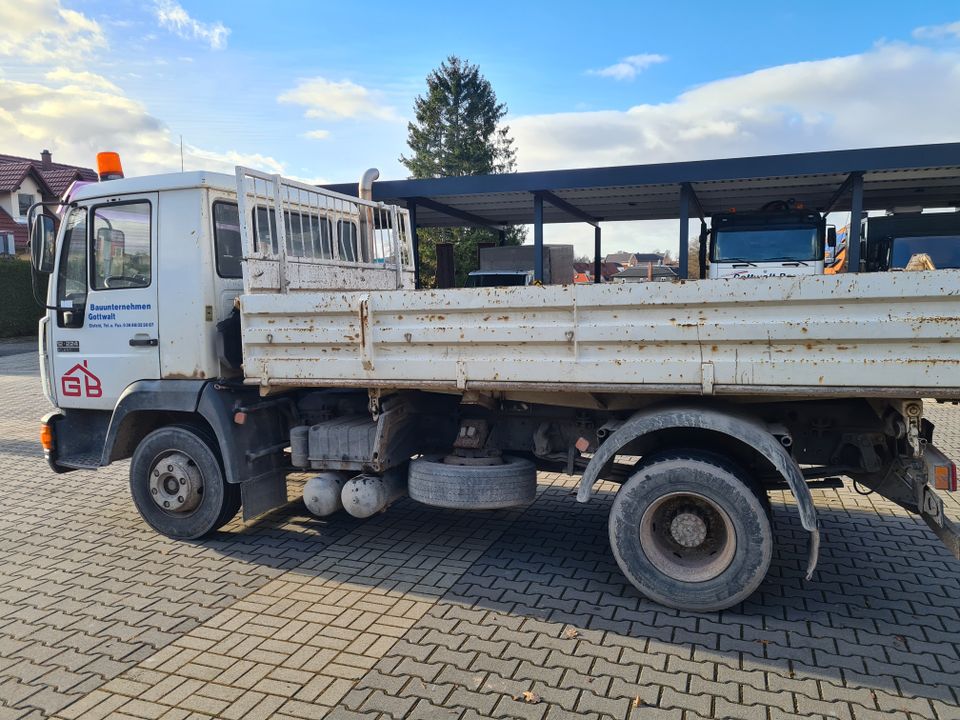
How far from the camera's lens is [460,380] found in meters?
4.30

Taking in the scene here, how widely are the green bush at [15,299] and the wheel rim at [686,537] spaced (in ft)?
84.4

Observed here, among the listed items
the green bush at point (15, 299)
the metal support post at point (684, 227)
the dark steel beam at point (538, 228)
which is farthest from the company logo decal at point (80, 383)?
the green bush at point (15, 299)

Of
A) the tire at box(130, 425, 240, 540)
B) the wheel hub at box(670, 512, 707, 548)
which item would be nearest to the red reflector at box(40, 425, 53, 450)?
the tire at box(130, 425, 240, 540)

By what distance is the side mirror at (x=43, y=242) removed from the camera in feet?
17.0

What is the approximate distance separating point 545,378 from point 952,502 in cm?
427

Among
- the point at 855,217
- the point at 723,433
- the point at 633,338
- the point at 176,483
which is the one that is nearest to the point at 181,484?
the point at 176,483

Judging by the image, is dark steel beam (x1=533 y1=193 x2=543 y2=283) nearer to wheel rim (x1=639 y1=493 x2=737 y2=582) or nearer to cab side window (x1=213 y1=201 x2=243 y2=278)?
cab side window (x1=213 y1=201 x2=243 y2=278)

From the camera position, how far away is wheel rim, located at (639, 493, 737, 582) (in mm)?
3924

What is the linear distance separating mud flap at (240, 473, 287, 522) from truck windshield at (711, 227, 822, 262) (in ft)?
26.2

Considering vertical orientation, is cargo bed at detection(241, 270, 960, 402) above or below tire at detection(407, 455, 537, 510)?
above

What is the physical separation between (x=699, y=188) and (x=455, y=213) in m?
5.42

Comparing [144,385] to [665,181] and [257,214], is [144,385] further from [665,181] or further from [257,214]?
[665,181]

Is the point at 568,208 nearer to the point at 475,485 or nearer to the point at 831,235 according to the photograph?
the point at 831,235

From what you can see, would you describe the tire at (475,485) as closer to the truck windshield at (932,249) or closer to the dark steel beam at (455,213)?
the dark steel beam at (455,213)
